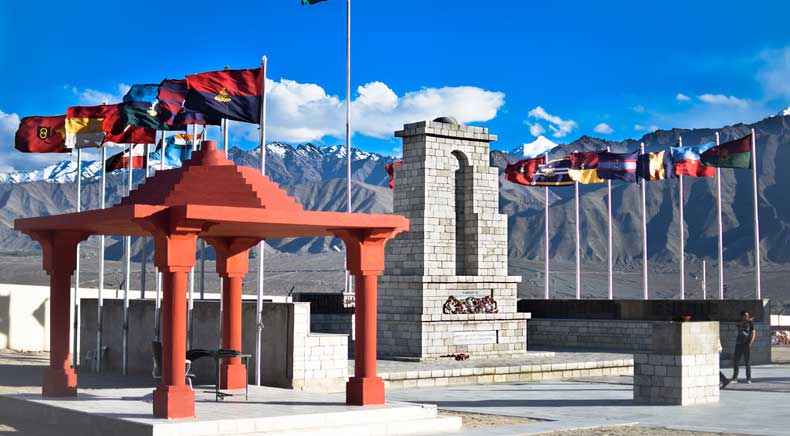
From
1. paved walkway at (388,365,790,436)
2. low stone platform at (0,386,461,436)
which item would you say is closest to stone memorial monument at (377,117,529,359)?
paved walkway at (388,365,790,436)

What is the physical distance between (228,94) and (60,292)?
4720 mm

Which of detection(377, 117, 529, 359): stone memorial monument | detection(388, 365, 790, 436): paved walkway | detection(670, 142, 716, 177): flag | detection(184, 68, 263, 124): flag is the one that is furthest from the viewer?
detection(670, 142, 716, 177): flag

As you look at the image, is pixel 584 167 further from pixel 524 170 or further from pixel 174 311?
pixel 174 311

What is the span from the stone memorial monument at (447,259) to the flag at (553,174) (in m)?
11.0

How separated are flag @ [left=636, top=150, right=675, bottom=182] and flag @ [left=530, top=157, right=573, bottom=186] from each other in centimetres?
284

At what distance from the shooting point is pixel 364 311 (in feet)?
55.8

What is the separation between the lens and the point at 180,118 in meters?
20.8

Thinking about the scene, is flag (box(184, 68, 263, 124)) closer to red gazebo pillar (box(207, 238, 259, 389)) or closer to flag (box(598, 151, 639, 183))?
red gazebo pillar (box(207, 238, 259, 389))

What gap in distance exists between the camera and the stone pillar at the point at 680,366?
19.5 meters

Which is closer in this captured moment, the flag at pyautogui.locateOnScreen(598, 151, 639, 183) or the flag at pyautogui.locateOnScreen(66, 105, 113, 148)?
the flag at pyautogui.locateOnScreen(66, 105, 113, 148)

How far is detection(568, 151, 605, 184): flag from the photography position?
4062 centimetres

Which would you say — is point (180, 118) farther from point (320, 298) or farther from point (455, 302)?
point (320, 298)

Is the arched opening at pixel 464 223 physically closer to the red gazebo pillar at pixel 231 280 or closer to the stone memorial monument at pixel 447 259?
the stone memorial monument at pixel 447 259

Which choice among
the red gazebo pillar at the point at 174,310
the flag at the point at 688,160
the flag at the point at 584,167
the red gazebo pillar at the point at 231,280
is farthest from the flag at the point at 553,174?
the red gazebo pillar at the point at 174,310
